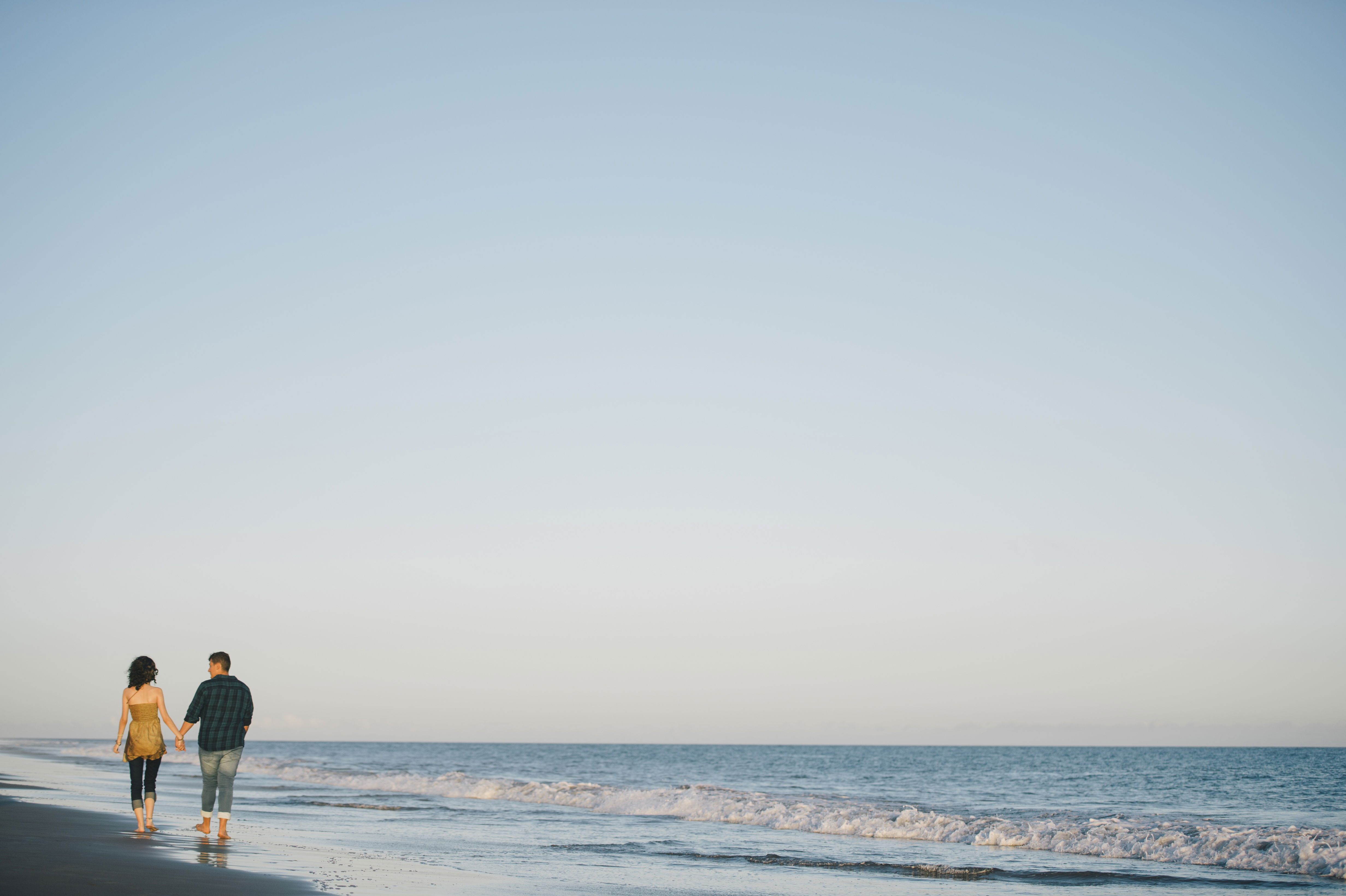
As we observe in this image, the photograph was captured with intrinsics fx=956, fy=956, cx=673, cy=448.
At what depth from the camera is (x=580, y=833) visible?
18.8 meters

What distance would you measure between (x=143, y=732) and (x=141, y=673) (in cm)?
68

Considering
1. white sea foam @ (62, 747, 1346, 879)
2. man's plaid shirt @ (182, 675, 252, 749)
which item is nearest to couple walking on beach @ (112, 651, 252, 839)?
man's plaid shirt @ (182, 675, 252, 749)

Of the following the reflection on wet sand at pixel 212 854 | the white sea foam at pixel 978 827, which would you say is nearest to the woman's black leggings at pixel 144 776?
the reflection on wet sand at pixel 212 854

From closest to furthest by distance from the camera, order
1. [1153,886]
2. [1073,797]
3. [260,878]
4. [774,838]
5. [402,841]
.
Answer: [260,878], [1153,886], [402,841], [774,838], [1073,797]

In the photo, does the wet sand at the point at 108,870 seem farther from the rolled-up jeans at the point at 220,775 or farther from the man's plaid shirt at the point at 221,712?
the man's plaid shirt at the point at 221,712

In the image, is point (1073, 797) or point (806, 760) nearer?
point (1073, 797)

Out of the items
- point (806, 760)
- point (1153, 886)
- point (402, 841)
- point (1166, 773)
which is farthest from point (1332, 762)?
point (402, 841)

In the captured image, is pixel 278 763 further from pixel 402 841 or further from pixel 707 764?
pixel 402 841

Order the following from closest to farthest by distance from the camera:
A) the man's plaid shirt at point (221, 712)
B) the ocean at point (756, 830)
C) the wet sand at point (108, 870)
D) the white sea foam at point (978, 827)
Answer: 1. the wet sand at point (108, 870)
2. the man's plaid shirt at point (221, 712)
3. the ocean at point (756, 830)
4. the white sea foam at point (978, 827)

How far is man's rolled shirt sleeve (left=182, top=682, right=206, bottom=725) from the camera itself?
1056 centimetres

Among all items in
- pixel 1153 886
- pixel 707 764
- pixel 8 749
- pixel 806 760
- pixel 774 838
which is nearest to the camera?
pixel 1153 886

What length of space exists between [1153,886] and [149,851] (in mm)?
12833

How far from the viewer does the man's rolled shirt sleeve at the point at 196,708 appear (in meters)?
10.6

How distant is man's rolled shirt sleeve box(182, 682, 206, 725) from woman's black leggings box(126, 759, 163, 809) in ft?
4.12
